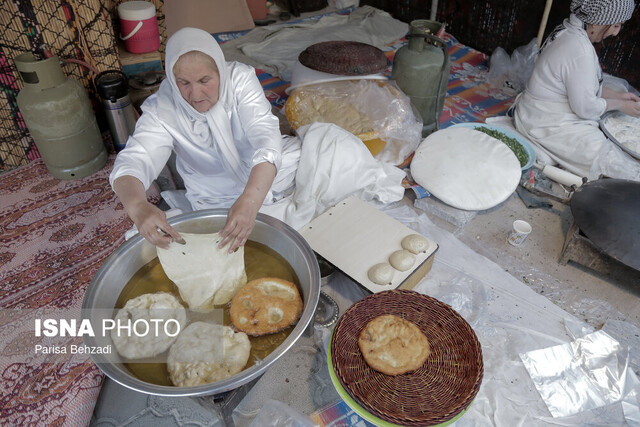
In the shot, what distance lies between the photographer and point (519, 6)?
4.56m

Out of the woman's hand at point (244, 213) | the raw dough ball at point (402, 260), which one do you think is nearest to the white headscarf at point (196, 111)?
the woman's hand at point (244, 213)

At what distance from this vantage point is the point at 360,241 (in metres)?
2.18

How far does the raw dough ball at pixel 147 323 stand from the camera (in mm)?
1452

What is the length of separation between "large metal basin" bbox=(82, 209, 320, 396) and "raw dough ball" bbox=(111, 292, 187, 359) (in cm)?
4

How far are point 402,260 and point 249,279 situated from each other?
2.51ft

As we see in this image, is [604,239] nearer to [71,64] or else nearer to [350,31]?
[71,64]

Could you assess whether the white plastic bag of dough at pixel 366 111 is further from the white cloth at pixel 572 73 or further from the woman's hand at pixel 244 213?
the woman's hand at pixel 244 213

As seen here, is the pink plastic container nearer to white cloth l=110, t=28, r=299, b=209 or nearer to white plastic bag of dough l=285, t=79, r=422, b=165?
white plastic bag of dough l=285, t=79, r=422, b=165

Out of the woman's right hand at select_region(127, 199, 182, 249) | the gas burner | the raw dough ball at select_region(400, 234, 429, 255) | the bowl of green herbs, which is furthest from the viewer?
the gas burner

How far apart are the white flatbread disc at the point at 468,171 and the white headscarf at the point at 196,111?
4.59ft

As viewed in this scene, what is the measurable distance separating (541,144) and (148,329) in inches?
125

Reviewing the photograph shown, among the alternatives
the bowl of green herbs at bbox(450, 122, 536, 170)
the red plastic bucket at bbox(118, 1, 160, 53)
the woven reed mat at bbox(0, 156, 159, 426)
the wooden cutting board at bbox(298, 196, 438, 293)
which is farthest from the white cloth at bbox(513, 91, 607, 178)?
the red plastic bucket at bbox(118, 1, 160, 53)

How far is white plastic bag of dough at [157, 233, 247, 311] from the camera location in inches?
62.7

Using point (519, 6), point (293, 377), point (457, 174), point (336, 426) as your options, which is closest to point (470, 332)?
point (336, 426)
